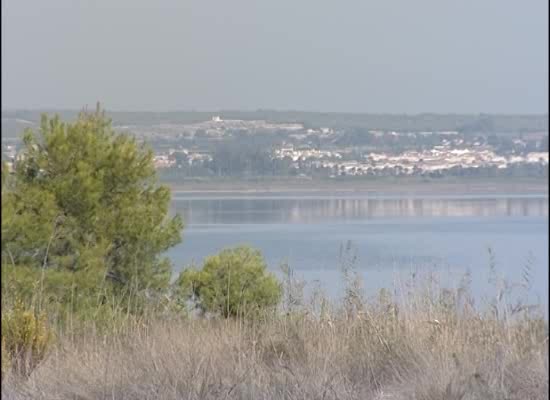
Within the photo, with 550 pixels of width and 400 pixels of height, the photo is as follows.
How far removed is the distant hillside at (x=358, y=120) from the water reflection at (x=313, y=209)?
286 inches

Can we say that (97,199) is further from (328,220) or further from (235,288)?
(328,220)

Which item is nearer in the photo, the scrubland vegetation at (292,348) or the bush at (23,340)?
the scrubland vegetation at (292,348)

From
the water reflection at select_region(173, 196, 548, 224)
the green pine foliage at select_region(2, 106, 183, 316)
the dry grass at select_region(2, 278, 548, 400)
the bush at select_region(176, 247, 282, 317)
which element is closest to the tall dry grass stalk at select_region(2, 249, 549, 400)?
the dry grass at select_region(2, 278, 548, 400)

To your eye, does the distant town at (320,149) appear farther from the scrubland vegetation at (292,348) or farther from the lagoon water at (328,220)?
the lagoon water at (328,220)

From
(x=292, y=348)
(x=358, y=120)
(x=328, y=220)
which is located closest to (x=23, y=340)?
(x=292, y=348)

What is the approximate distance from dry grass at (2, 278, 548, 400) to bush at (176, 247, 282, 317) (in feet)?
3.01

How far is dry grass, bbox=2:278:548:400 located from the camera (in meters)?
5.71

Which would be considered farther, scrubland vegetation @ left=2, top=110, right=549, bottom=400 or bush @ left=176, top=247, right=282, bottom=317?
bush @ left=176, top=247, right=282, bottom=317

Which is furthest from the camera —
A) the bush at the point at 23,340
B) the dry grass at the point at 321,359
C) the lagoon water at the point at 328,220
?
the lagoon water at the point at 328,220

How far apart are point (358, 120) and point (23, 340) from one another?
1832 centimetres

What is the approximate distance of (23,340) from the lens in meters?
6.50

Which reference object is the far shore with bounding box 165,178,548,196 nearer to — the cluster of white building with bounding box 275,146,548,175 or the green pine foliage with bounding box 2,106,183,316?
the green pine foliage with bounding box 2,106,183,316

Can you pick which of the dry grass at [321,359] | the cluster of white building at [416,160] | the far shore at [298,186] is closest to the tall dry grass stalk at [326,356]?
the dry grass at [321,359]

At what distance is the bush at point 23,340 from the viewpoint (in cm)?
643
